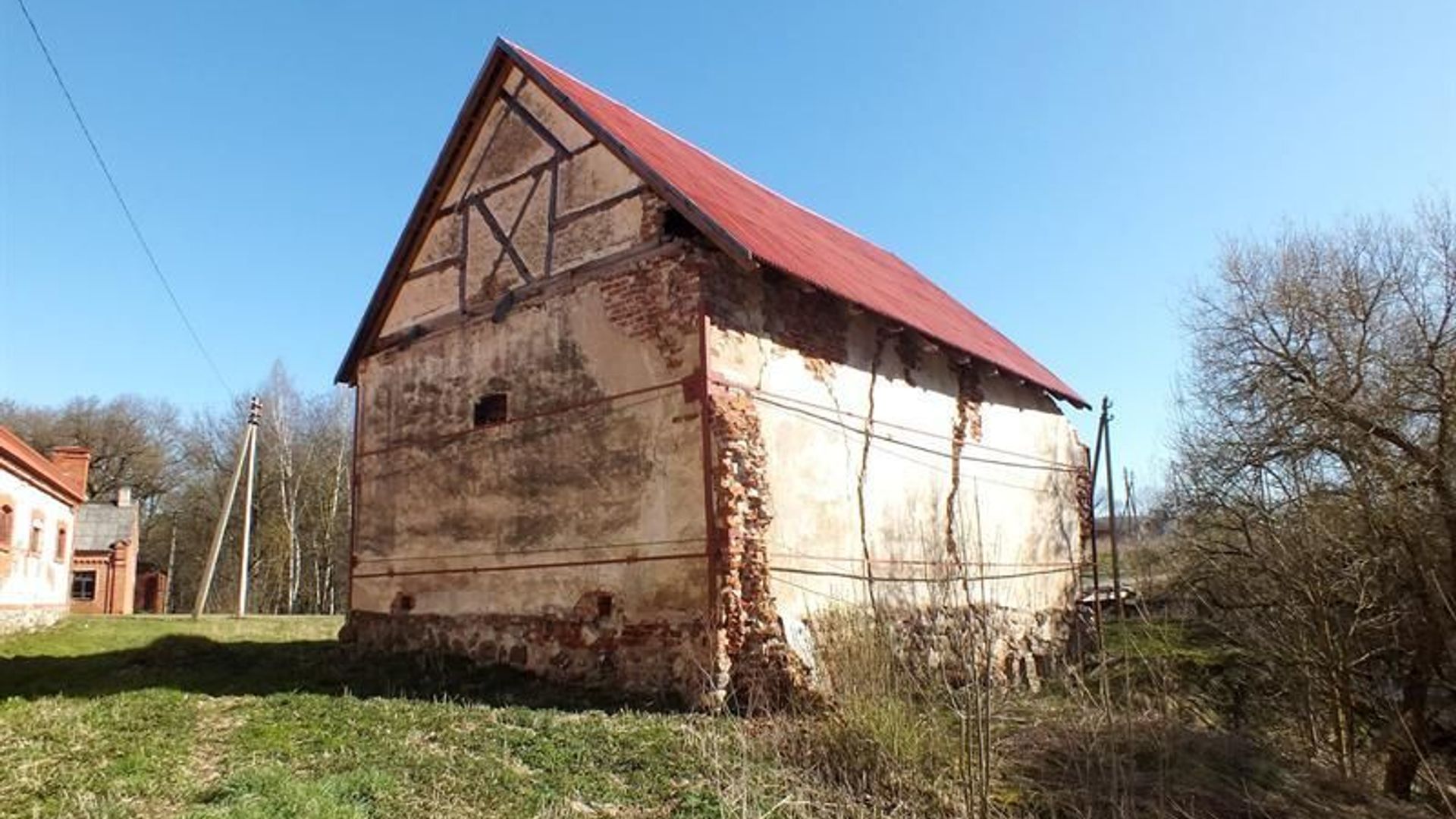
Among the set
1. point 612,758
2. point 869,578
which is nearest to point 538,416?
point 869,578

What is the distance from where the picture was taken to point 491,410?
13562 millimetres

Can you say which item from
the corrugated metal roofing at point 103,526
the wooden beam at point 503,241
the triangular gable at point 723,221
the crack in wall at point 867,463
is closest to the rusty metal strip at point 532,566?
the crack in wall at point 867,463

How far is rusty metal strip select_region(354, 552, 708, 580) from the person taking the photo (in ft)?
35.7

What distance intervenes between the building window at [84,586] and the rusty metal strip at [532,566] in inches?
1221

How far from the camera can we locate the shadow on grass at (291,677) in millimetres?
10992

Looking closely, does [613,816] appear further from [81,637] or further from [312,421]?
[312,421]

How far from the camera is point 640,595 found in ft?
36.5

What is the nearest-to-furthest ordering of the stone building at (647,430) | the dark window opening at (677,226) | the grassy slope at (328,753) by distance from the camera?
the grassy slope at (328,753), the stone building at (647,430), the dark window opening at (677,226)

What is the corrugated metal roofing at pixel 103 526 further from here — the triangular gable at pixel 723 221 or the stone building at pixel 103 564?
the triangular gable at pixel 723 221

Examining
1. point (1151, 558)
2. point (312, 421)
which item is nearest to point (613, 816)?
point (1151, 558)

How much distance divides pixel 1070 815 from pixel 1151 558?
883cm

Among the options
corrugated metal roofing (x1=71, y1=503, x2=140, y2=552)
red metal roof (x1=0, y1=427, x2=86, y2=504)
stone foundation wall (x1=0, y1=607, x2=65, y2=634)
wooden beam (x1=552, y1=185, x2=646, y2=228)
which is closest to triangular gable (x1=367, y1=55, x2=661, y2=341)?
wooden beam (x1=552, y1=185, x2=646, y2=228)

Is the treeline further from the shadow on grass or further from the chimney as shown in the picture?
the shadow on grass

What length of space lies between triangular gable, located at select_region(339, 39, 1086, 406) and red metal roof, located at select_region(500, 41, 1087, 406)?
0.03 metres
